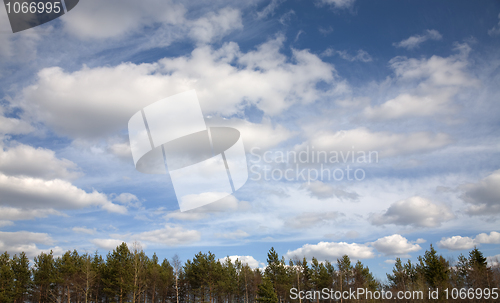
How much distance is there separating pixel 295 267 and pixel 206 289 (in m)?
19.4

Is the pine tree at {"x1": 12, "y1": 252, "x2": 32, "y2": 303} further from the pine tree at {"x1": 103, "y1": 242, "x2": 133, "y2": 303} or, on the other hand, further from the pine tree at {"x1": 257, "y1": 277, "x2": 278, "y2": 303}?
the pine tree at {"x1": 257, "y1": 277, "x2": 278, "y2": 303}

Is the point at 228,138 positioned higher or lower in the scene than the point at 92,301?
higher

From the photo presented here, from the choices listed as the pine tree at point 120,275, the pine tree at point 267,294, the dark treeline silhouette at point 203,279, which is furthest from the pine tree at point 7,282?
the pine tree at point 267,294

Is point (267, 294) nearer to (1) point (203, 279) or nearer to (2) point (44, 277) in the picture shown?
(1) point (203, 279)

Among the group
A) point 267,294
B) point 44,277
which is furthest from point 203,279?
point 44,277

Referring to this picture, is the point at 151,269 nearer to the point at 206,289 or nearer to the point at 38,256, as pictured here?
the point at 206,289

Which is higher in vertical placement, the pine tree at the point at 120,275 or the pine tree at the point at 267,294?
A: the pine tree at the point at 120,275

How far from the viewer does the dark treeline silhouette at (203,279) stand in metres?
45.0

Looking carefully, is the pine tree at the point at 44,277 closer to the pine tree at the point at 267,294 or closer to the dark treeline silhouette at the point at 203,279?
the dark treeline silhouette at the point at 203,279

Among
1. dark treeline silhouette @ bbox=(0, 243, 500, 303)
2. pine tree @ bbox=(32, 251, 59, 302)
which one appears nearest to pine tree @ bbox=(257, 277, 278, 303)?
dark treeline silhouette @ bbox=(0, 243, 500, 303)

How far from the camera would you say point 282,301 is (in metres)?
61.3

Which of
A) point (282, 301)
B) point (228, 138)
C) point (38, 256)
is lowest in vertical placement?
point (282, 301)

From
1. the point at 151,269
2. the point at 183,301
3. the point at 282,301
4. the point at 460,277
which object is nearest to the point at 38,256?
the point at 151,269

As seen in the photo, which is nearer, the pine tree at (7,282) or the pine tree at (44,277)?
the pine tree at (7,282)
